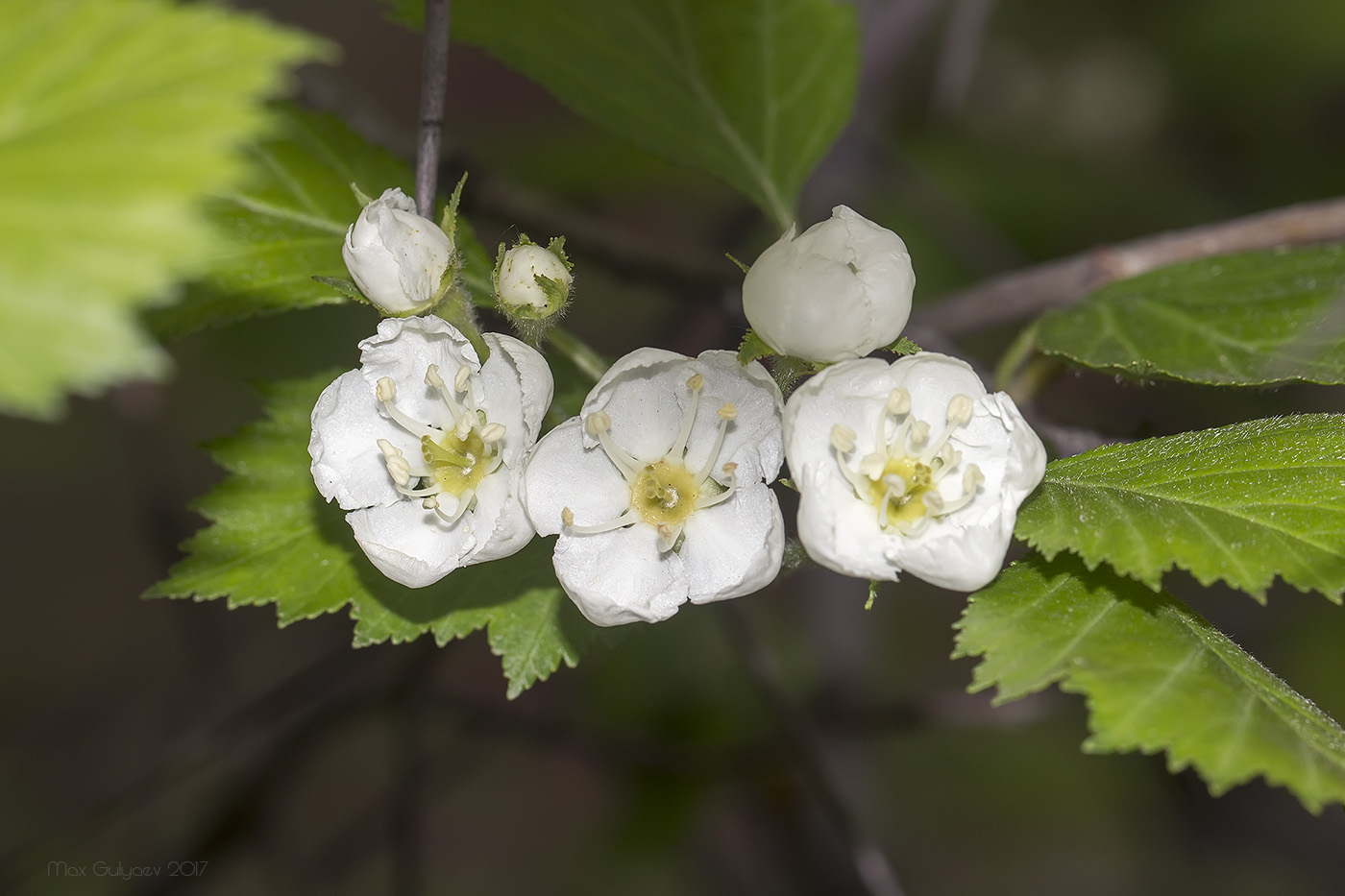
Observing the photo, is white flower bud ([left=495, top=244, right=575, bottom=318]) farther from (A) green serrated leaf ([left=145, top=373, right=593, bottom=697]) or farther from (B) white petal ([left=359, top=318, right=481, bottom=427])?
(A) green serrated leaf ([left=145, top=373, right=593, bottom=697])

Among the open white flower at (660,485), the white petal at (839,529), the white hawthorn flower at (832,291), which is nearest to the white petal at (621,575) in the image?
the open white flower at (660,485)

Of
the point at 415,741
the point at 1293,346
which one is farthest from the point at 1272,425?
the point at 415,741

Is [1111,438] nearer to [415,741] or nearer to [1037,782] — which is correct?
[415,741]

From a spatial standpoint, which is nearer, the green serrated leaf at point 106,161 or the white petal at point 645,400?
the green serrated leaf at point 106,161

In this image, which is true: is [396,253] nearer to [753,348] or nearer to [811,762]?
[753,348]

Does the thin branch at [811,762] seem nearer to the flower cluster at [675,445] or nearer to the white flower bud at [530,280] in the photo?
the flower cluster at [675,445]
